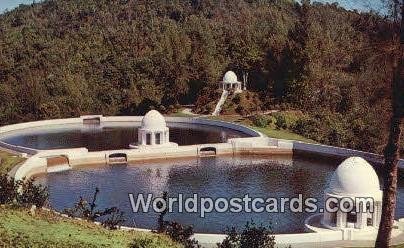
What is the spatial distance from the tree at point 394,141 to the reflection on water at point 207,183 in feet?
54.3

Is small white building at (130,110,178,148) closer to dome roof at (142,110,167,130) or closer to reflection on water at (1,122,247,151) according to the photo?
dome roof at (142,110,167,130)

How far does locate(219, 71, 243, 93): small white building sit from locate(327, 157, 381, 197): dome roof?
45362 mm

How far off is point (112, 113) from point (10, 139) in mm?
19423

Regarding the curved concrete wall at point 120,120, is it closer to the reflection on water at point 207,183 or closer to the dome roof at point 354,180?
the reflection on water at point 207,183

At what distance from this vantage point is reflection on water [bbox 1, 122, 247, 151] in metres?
59.8

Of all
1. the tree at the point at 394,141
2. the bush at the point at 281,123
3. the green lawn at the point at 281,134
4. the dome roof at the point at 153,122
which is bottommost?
the green lawn at the point at 281,134

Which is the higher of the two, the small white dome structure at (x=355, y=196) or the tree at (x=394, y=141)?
the tree at (x=394, y=141)

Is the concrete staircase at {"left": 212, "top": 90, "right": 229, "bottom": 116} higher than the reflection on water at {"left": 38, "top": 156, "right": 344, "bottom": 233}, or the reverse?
the concrete staircase at {"left": 212, "top": 90, "right": 229, "bottom": 116}

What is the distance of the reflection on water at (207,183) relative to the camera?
1328 inches

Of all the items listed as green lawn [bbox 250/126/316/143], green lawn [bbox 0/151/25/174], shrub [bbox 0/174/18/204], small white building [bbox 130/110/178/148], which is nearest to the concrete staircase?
green lawn [bbox 250/126/316/143]

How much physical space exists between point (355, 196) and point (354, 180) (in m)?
0.78

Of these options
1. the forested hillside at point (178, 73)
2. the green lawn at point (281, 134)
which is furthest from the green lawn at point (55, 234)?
the green lawn at point (281, 134)

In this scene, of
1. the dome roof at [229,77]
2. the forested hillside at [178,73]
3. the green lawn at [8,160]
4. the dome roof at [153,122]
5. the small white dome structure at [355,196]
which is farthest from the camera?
the dome roof at [229,77]

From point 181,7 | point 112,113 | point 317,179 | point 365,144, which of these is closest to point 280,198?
point 317,179
